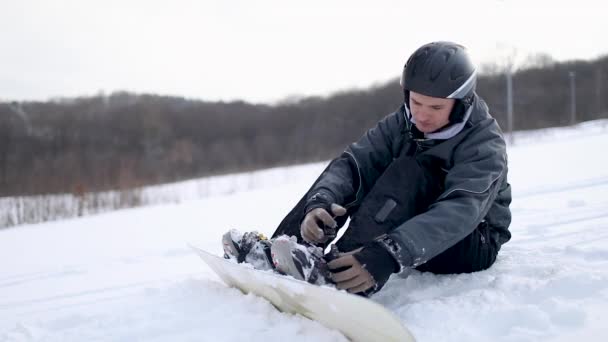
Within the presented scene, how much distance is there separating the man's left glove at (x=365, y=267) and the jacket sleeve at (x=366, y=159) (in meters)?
0.45

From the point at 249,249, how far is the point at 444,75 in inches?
31.5

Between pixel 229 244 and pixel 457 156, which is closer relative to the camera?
pixel 457 156

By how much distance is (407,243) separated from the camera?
1104 mm

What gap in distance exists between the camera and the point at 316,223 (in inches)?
53.4

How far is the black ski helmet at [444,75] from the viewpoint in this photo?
1.32 metres

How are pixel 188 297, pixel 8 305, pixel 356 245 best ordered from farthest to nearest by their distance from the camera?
pixel 8 305
pixel 188 297
pixel 356 245

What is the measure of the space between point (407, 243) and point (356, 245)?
181mm

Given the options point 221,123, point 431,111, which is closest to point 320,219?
point 431,111

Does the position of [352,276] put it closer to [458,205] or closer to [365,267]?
[365,267]

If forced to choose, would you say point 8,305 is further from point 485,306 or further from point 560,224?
point 560,224

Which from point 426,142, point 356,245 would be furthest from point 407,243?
point 426,142

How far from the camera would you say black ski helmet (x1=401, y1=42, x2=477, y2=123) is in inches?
52.1

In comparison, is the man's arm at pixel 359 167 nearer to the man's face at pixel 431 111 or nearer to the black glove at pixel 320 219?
the black glove at pixel 320 219

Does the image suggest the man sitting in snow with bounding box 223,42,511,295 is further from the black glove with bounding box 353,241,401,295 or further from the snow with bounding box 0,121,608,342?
the snow with bounding box 0,121,608,342
